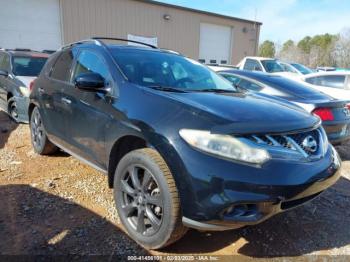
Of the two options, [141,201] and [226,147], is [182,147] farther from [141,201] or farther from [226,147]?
[141,201]

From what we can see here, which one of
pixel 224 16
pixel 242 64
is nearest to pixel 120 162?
pixel 242 64

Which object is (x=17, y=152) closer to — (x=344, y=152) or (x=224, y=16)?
(x=344, y=152)

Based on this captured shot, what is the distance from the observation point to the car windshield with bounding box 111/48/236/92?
3.09 m

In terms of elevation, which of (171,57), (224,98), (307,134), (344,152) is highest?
(171,57)

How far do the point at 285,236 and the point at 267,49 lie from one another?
2257 inches

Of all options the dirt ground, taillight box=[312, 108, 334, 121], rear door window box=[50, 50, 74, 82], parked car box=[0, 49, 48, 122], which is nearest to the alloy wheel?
the dirt ground

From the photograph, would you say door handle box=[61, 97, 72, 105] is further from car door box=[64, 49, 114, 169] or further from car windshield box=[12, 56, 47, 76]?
car windshield box=[12, 56, 47, 76]

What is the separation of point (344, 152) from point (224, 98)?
13.5 ft

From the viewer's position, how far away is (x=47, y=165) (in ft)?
14.1

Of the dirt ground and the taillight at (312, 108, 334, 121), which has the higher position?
the taillight at (312, 108, 334, 121)

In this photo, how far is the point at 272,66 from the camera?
12703 mm

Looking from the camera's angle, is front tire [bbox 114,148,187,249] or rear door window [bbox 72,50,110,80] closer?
front tire [bbox 114,148,187,249]

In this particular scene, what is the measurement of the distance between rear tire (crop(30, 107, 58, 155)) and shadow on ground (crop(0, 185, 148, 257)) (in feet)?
3.72

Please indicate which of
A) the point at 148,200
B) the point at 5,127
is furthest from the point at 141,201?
the point at 5,127
